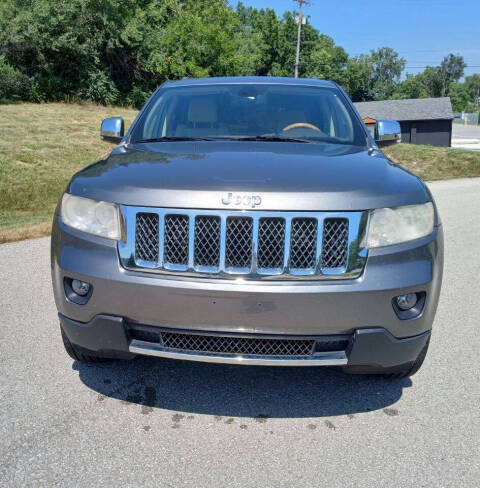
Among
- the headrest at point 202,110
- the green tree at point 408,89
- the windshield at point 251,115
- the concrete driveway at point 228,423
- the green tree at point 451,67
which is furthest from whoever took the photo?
the green tree at point 451,67

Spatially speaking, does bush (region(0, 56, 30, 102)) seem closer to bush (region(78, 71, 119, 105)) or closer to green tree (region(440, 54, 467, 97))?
bush (region(78, 71, 119, 105))

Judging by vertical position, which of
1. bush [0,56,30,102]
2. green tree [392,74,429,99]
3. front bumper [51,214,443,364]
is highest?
green tree [392,74,429,99]

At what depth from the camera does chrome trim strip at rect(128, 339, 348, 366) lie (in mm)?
2457

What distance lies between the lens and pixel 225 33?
44625mm

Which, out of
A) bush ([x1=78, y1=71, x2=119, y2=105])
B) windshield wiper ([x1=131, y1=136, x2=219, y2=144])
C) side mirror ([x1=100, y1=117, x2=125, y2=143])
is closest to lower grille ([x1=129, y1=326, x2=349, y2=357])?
windshield wiper ([x1=131, y1=136, x2=219, y2=144])

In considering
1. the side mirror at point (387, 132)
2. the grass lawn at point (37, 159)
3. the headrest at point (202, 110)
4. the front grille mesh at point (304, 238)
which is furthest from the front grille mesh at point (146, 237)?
the grass lawn at point (37, 159)

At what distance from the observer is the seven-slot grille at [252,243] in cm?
238

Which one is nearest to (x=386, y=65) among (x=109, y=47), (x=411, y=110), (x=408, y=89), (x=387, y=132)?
(x=408, y=89)

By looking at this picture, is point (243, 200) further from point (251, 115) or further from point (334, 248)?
point (251, 115)

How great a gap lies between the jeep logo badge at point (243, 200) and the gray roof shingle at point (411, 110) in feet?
197

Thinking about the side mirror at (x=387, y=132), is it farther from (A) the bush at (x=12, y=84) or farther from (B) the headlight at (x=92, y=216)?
(A) the bush at (x=12, y=84)

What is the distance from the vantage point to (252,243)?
7.79ft

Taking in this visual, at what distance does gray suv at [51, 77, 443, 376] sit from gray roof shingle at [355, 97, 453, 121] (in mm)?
59661

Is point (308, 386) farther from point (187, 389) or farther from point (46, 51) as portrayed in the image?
point (46, 51)
